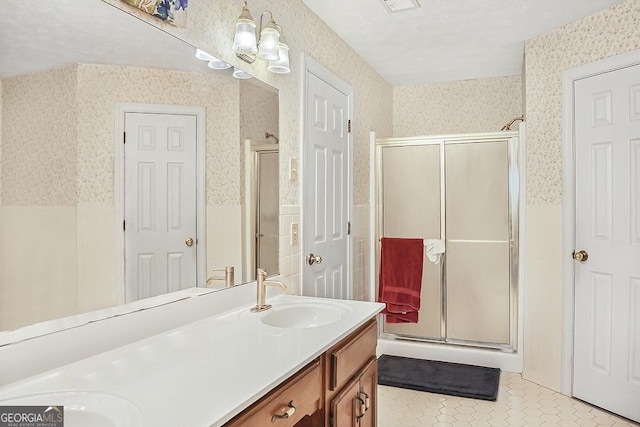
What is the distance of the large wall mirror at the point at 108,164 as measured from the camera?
46.1 inches

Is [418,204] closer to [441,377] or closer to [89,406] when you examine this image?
[441,377]

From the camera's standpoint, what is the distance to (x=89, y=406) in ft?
3.15

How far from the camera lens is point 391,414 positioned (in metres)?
2.67

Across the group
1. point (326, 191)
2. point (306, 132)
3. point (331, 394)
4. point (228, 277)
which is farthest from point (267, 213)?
point (331, 394)

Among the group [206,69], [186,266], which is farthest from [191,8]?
[186,266]

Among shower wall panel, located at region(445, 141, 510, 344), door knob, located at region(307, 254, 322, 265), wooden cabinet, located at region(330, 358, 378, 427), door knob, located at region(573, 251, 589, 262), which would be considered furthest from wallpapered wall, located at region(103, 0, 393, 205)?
door knob, located at region(573, 251, 589, 262)

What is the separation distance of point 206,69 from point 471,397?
8.13ft

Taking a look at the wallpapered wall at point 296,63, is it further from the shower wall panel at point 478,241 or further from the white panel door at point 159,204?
the shower wall panel at point 478,241

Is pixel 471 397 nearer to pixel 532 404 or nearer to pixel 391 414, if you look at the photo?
pixel 532 404

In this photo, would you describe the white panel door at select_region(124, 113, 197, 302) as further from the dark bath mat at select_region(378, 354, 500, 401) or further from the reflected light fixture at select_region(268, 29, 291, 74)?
the dark bath mat at select_region(378, 354, 500, 401)

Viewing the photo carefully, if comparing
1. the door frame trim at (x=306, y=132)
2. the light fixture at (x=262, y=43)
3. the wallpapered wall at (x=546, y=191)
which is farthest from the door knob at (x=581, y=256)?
the light fixture at (x=262, y=43)

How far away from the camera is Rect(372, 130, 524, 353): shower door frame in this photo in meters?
3.26

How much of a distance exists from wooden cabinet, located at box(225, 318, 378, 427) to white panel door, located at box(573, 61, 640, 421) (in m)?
Result: 1.66

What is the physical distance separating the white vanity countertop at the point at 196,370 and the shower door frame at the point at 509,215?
80.7 inches
